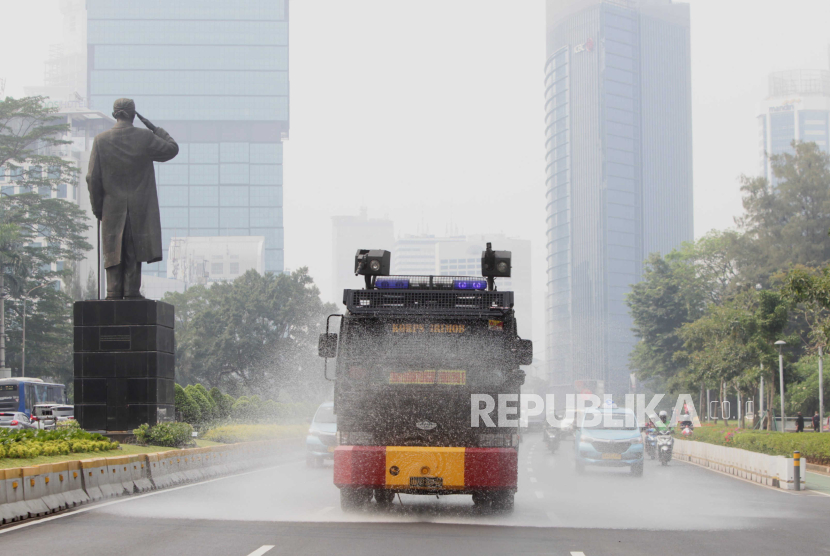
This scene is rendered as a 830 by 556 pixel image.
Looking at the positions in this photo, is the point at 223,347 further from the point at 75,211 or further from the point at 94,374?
the point at 94,374

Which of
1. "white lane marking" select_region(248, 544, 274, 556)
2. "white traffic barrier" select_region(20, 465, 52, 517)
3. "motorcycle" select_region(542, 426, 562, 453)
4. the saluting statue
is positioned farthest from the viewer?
"motorcycle" select_region(542, 426, 562, 453)

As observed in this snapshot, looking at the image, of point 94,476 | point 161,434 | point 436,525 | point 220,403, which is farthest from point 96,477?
point 220,403

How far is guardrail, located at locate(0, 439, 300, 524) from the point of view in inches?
516

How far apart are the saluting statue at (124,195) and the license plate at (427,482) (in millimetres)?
Answer: 13463

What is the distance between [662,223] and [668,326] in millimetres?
115338

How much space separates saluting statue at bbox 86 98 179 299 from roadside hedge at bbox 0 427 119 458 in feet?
17.8

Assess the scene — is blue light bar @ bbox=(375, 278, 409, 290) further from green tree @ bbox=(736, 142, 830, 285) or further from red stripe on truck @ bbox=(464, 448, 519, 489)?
green tree @ bbox=(736, 142, 830, 285)

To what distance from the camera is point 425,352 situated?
43.6 ft

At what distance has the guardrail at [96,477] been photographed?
1309 cm

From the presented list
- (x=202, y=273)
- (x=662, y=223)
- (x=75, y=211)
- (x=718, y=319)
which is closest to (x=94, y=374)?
(x=718, y=319)

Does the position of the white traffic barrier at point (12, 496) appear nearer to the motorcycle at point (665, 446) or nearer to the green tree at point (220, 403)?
the motorcycle at point (665, 446)

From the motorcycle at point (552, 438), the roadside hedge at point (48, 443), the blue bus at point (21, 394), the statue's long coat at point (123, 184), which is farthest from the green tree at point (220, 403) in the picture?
the roadside hedge at point (48, 443)

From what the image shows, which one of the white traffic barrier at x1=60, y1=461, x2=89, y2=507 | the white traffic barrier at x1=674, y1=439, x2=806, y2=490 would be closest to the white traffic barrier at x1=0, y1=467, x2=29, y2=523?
the white traffic barrier at x1=60, y1=461, x2=89, y2=507

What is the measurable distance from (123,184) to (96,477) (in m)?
10.6
